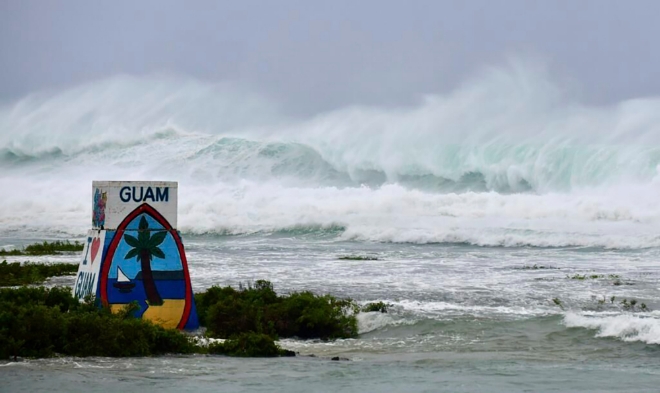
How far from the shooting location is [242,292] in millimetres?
17250

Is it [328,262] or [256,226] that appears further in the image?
[256,226]

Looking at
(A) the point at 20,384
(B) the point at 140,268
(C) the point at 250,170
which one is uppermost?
(C) the point at 250,170

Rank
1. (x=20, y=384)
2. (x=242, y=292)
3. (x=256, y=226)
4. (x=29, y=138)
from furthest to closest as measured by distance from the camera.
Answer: (x=29, y=138), (x=256, y=226), (x=242, y=292), (x=20, y=384)

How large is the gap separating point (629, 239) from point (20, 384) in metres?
30.6

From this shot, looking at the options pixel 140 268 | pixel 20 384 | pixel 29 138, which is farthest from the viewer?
pixel 29 138

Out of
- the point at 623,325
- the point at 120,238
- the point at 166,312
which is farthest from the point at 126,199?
the point at 623,325

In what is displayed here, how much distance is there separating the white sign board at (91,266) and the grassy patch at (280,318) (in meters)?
1.70

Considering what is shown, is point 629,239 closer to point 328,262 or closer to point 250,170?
point 328,262

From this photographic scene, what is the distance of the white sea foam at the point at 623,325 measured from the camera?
14727 mm

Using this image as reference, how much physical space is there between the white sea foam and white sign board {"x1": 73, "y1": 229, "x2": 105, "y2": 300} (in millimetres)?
6591

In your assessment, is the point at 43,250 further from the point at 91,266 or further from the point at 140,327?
the point at 140,327

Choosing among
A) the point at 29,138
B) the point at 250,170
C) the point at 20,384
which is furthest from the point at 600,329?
the point at 29,138

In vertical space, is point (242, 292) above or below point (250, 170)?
below

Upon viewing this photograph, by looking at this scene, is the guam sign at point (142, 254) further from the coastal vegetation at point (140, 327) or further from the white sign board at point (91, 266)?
the coastal vegetation at point (140, 327)
